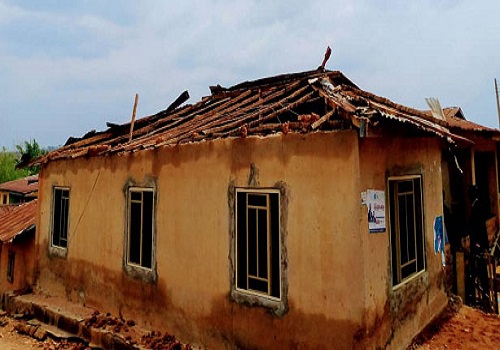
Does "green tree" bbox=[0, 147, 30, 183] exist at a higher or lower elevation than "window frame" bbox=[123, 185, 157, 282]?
higher

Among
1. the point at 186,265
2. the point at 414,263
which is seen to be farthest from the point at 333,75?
the point at 186,265

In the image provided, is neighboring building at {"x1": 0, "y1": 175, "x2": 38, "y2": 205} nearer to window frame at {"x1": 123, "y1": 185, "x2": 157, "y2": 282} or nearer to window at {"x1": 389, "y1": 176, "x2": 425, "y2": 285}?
window frame at {"x1": 123, "y1": 185, "x2": 157, "y2": 282}

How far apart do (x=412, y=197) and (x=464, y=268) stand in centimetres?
349

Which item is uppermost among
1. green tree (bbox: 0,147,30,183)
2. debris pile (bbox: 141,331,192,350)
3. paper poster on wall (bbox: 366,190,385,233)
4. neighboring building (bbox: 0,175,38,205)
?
green tree (bbox: 0,147,30,183)

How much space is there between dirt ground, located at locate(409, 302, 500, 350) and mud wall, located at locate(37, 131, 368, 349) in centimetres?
193

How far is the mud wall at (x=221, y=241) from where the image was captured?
4.71m

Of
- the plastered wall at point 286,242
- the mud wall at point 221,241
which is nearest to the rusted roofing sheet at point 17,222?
the mud wall at point 221,241

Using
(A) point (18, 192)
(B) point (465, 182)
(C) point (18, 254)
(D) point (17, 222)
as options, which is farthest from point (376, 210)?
(A) point (18, 192)

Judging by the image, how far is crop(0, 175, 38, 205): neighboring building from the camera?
2757 centimetres

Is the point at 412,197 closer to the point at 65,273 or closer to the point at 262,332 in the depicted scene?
the point at 262,332

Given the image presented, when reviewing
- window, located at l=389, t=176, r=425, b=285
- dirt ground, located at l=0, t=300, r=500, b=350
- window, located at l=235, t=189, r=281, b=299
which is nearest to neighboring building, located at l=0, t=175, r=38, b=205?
dirt ground, located at l=0, t=300, r=500, b=350

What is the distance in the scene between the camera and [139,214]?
777 cm

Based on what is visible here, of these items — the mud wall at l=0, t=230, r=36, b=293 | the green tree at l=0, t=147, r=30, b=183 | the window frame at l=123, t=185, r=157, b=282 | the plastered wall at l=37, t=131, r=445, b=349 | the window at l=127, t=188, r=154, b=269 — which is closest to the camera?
the plastered wall at l=37, t=131, r=445, b=349

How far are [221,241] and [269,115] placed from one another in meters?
2.28
